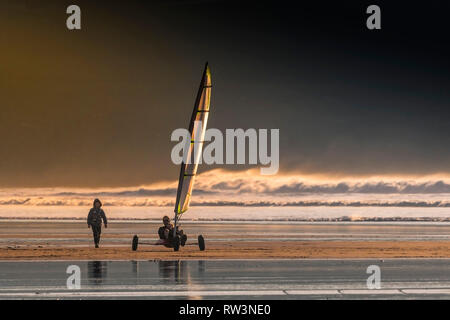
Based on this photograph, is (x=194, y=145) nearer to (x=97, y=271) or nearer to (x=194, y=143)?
(x=194, y=143)

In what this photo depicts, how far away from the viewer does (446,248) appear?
45.2 m

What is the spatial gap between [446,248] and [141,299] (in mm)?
28561

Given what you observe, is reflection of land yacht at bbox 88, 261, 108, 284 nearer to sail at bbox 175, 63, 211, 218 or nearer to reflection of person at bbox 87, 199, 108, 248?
sail at bbox 175, 63, 211, 218

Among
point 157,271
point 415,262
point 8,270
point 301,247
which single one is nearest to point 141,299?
point 157,271

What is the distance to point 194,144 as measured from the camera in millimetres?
40969

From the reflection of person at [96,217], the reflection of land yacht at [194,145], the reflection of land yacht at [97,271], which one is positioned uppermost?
the reflection of land yacht at [194,145]

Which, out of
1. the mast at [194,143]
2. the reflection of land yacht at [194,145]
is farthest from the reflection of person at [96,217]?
the mast at [194,143]

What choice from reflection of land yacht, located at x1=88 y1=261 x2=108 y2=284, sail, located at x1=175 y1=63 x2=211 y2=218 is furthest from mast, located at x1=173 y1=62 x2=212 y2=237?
reflection of land yacht, located at x1=88 y1=261 x2=108 y2=284

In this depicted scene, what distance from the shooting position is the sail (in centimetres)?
4088

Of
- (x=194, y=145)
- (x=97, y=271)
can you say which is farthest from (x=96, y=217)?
(x=97, y=271)

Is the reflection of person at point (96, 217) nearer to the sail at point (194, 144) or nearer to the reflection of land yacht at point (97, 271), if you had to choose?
the sail at point (194, 144)

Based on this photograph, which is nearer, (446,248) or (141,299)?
(141,299)

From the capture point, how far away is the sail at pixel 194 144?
4088cm
